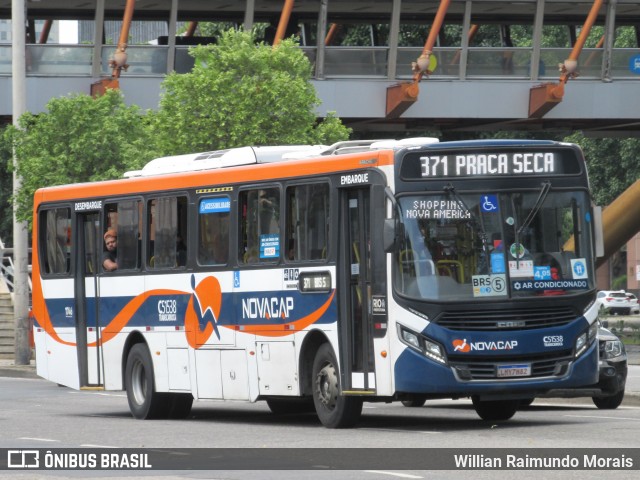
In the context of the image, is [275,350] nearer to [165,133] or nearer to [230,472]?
[230,472]

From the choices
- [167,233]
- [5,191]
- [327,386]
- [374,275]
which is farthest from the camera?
[5,191]

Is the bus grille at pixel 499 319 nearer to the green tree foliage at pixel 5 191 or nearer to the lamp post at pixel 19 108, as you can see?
the lamp post at pixel 19 108

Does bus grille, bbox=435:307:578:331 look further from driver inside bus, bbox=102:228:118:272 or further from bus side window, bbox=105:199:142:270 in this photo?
driver inside bus, bbox=102:228:118:272

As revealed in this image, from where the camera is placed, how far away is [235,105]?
111 feet

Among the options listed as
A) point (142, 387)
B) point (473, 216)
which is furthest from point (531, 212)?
point (142, 387)

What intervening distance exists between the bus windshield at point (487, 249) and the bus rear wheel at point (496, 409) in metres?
2.11

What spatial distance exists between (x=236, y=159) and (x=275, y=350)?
2.63 metres

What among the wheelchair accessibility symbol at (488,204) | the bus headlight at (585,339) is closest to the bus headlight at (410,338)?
the wheelchair accessibility symbol at (488,204)

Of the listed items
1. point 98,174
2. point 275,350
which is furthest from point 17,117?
point 275,350

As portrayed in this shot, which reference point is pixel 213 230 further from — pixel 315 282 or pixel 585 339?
pixel 585 339

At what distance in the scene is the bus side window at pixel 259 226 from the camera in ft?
63.7

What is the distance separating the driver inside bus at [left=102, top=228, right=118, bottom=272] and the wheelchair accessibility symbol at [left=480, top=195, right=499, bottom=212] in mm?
6526

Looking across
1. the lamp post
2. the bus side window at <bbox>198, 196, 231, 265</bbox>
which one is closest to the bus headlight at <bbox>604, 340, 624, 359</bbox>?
the bus side window at <bbox>198, 196, 231, 265</bbox>

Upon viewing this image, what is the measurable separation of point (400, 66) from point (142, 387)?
25.0 metres
